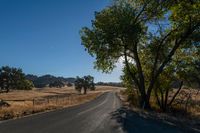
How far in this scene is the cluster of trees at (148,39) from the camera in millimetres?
33531

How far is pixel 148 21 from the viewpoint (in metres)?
38.5

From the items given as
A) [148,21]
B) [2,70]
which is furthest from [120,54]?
[2,70]

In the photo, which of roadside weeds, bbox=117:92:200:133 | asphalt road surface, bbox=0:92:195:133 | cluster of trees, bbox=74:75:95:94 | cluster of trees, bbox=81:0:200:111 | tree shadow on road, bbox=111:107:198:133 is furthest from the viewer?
cluster of trees, bbox=74:75:95:94

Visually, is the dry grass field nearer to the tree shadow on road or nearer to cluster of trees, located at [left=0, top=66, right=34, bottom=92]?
the tree shadow on road

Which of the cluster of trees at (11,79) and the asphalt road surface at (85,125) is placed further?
the cluster of trees at (11,79)

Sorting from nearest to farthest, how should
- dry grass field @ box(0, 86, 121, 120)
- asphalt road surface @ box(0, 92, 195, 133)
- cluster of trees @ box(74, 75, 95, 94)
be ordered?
asphalt road surface @ box(0, 92, 195, 133) → dry grass field @ box(0, 86, 121, 120) → cluster of trees @ box(74, 75, 95, 94)

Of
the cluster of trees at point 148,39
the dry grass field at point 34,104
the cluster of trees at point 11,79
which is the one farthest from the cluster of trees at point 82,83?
the cluster of trees at point 148,39

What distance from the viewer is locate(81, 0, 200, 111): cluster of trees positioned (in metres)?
33.5

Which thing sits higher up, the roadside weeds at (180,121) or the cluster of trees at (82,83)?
the cluster of trees at (82,83)

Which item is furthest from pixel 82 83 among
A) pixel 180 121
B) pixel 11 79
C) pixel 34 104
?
pixel 180 121

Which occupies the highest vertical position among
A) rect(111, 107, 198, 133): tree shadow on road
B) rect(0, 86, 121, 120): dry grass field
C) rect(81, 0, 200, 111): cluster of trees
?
rect(81, 0, 200, 111): cluster of trees

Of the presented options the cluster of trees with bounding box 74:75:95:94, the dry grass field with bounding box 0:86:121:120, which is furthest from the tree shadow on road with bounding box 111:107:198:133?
the cluster of trees with bounding box 74:75:95:94

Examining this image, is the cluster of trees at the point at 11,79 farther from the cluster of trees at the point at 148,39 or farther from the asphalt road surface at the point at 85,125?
→ the asphalt road surface at the point at 85,125

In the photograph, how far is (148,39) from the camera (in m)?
38.9
